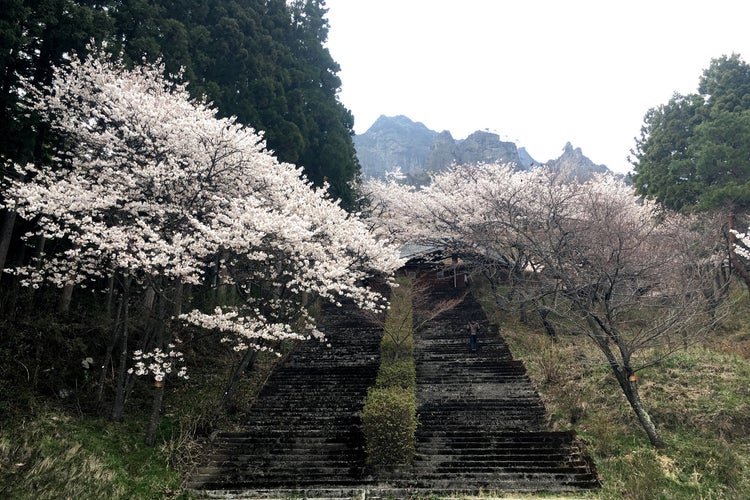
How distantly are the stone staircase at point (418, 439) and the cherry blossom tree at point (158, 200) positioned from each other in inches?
94.7

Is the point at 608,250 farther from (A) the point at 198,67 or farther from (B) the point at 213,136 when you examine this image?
A: (A) the point at 198,67

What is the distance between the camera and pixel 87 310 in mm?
11852

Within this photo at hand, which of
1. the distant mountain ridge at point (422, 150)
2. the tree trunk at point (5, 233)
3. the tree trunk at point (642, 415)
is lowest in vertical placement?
the tree trunk at point (642, 415)

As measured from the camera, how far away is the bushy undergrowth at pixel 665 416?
847cm

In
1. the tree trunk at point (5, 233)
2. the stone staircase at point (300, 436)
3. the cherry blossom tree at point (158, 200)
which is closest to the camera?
the stone staircase at point (300, 436)

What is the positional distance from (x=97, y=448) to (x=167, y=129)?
6.82 m

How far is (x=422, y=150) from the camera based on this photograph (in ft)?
299

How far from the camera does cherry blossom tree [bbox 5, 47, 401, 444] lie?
9.30m

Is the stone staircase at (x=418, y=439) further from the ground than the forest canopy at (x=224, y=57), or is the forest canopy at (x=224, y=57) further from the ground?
the forest canopy at (x=224, y=57)

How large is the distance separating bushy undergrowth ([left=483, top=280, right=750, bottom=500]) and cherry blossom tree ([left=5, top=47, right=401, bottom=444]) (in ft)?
22.0

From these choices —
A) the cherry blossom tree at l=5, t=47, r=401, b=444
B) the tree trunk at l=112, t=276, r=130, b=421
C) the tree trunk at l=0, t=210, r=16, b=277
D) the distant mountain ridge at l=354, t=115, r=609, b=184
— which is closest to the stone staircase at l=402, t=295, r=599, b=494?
the cherry blossom tree at l=5, t=47, r=401, b=444

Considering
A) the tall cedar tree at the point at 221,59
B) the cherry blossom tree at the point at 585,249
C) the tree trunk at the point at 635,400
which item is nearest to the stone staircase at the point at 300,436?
the cherry blossom tree at the point at 585,249

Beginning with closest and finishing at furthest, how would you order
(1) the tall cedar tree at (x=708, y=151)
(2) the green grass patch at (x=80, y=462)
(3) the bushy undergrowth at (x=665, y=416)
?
(2) the green grass patch at (x=80, y=462) → (3) the bushy undergrowth at (x=665, y=416) → (1) the tall cedar tree at (x=708, y=151)

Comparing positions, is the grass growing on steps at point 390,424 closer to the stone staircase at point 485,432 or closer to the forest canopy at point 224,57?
the stone staircase at point 485,432
